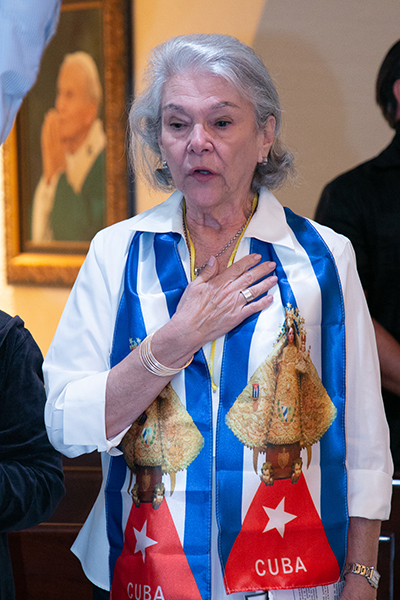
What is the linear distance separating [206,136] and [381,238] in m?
1.06

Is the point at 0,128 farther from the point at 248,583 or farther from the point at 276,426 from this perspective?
the point at 248,583

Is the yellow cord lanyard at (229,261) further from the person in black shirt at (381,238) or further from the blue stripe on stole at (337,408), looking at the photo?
the person in black shirt at (381,238)

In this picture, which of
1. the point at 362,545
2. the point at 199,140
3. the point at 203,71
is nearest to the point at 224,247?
the point at 199,140

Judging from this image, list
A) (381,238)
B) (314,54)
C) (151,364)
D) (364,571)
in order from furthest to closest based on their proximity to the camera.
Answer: (314,54) < (381,238) < (364,571) < (151,364)

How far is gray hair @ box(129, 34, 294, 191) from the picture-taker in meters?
1.39

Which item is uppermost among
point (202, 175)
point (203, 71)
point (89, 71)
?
point (89, 71)

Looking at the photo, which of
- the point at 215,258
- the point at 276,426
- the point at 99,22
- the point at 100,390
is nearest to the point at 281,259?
the point at 215,258

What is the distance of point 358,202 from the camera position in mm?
2275

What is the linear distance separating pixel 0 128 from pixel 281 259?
679 millimetres

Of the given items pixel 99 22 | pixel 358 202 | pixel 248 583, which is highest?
pixel 99 22

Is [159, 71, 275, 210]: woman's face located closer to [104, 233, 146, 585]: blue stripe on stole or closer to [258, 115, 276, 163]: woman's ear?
[258, 115, 276, 163]: woman's ear

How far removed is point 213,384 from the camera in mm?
1389

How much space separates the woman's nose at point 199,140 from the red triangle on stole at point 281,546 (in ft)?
2.38

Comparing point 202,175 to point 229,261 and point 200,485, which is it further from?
point 200,485
